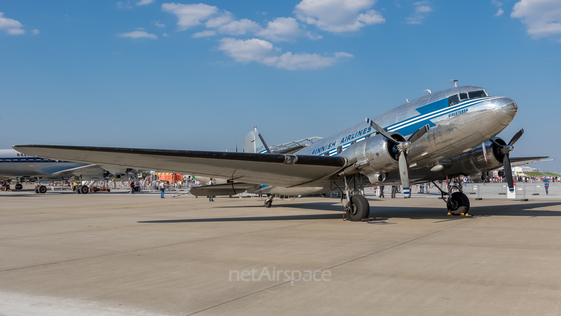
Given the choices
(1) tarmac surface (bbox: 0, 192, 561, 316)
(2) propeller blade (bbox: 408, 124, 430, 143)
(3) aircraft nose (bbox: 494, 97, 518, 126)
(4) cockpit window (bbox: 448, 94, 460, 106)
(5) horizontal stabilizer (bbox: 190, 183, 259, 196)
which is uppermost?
(4) cockpit window (bbox: 448, 94, 460, 106)

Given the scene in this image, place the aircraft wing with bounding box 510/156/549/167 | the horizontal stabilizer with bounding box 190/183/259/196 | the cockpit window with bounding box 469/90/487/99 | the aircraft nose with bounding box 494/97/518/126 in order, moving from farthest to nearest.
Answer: the aircraft wing with bounding box 510/156/549/167 → the horizontal stabilizer with bounding box 190/183/259/196 → the cockpit window with bounding box 469/90/487/99 → the aircraft nose with bounding box 494/97/518/126

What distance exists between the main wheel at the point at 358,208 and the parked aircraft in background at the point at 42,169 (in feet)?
125

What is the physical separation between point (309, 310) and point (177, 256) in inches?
162

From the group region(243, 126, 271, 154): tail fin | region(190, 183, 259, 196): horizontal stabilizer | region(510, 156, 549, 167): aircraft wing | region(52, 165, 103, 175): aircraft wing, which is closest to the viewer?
region(190, 183, 259, 196): horizontal stabilizer

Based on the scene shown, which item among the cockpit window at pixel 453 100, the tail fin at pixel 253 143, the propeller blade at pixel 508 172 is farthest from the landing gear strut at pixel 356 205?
the tail fin at pixel 253 143

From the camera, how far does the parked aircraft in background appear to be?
45.7 m

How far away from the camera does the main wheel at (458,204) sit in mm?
15906

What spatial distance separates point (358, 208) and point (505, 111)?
5376 mm

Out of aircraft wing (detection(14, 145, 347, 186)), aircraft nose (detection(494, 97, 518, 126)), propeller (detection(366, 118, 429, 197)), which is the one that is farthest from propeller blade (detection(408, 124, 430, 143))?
aircraft wing (detection(14, 145, 347, 186))

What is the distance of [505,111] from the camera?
11547 millimetres

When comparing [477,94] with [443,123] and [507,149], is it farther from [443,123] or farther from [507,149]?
[507,149]

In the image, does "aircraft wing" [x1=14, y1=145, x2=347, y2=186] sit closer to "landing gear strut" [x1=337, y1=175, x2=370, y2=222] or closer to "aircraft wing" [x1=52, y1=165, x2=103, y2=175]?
"landing gear strut" [x1=337, y1=175, x2=370, y2=222]

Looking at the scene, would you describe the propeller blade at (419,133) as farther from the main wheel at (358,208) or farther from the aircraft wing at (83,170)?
the aircraft wing at (83,170)

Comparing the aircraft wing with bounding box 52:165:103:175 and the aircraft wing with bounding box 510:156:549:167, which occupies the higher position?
the aircraft wing with bounding box 52:165:103:175
